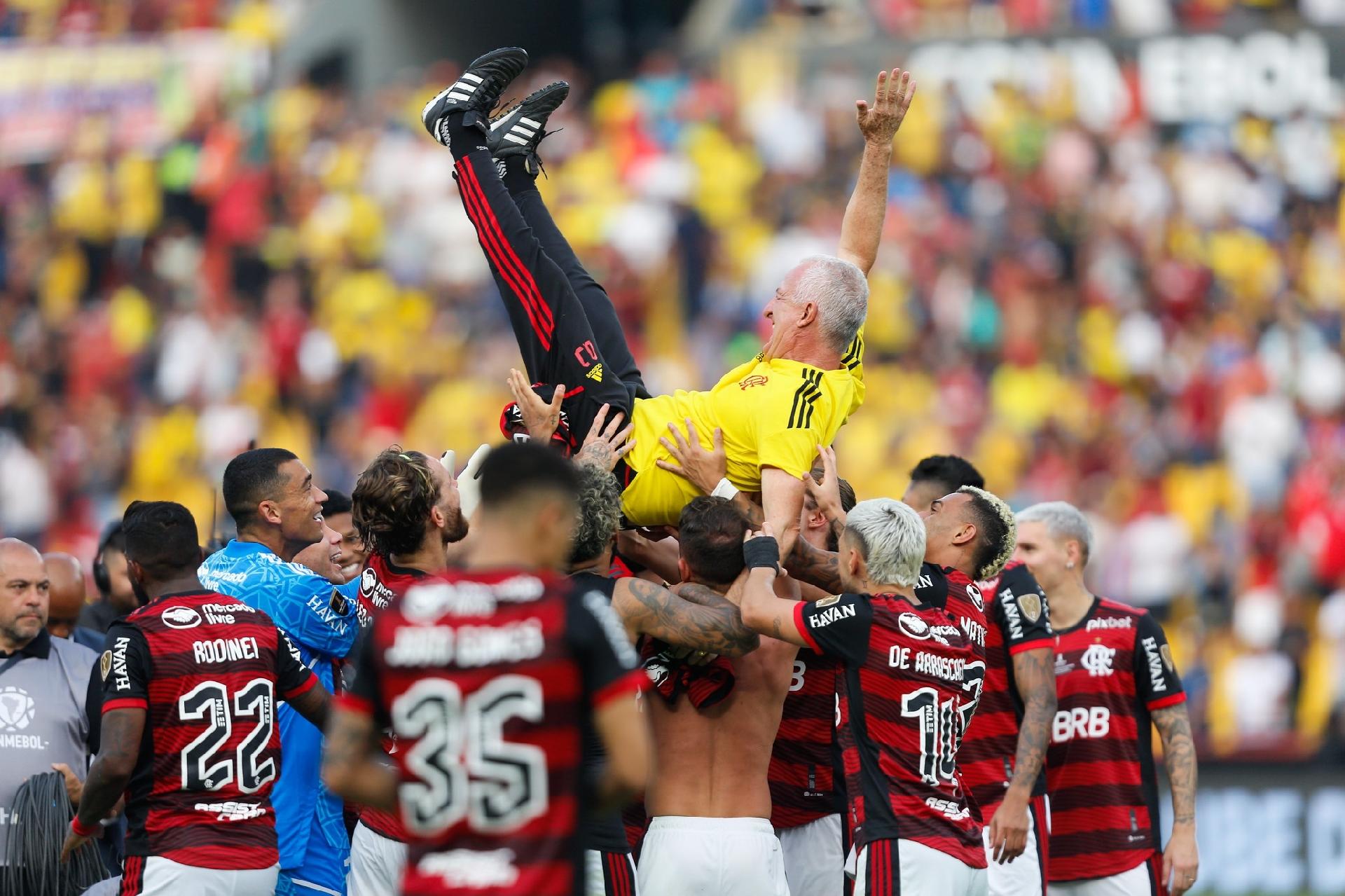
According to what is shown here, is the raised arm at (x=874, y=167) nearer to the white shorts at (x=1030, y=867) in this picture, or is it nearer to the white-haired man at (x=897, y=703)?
the white-haired man at (x=897, y=703)

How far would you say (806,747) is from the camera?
764 centimetres

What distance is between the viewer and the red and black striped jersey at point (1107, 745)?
837 centimetres

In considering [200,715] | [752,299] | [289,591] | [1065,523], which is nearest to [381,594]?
[289,591]

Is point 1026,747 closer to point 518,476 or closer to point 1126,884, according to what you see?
point 1126,884

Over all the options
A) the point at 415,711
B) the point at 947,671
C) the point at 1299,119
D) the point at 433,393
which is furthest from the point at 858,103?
the point at 1299,119

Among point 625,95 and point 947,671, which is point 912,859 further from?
point 625,95

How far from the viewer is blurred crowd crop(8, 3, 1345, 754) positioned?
1762 cm

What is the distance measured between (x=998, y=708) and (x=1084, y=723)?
1.98 ft

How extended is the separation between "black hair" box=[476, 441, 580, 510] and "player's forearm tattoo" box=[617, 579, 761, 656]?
1.53 meters

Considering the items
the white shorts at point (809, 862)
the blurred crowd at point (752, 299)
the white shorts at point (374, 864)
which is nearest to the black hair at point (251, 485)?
the white shorts at point (374, 864)

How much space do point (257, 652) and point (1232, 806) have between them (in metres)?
8.68

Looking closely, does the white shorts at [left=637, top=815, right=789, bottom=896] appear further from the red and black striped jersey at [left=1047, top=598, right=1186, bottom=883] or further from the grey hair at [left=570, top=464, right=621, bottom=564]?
the red and black striped jersey at [left=1047, top=598, right=1186, bottom=883]

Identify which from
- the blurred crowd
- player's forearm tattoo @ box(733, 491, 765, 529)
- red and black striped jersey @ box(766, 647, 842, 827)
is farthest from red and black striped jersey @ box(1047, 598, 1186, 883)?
the blurred crowd

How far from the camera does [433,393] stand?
1878 centimetres
